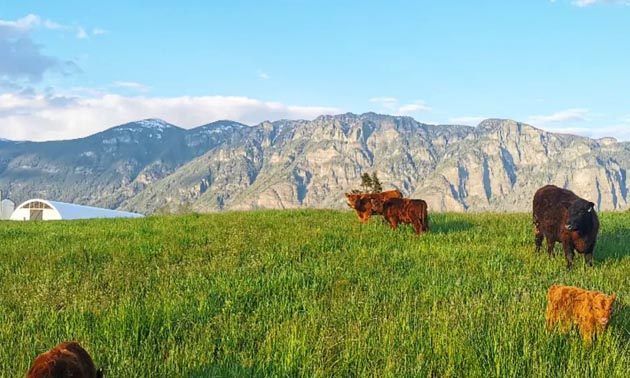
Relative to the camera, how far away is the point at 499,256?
33.5ft

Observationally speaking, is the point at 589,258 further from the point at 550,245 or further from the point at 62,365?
the point at 62,365

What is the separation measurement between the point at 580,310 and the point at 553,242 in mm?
6301

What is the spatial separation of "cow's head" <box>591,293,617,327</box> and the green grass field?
6.8 inches

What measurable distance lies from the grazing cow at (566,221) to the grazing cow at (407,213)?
126 inches

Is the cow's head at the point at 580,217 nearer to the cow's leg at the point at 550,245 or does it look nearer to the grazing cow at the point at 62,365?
the cow's leg at the point at 550,245

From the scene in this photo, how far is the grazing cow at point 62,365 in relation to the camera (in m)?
3.27

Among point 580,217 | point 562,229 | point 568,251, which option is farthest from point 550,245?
→ point 580,217

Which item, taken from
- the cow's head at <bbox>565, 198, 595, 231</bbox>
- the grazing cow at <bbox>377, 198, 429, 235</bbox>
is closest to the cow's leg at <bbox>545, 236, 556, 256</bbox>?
the cow's head at <bbox>565, 198, 595, 231</bbox>

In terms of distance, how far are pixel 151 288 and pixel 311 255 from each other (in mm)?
3870

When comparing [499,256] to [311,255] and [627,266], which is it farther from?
[311,255]

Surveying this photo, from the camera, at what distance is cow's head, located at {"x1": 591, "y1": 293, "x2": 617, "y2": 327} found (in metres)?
5.16

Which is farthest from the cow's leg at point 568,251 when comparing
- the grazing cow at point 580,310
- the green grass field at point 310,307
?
the grazing cow at point 580,310

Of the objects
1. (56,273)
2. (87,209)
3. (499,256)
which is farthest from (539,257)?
(87,209)

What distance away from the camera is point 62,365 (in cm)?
334
